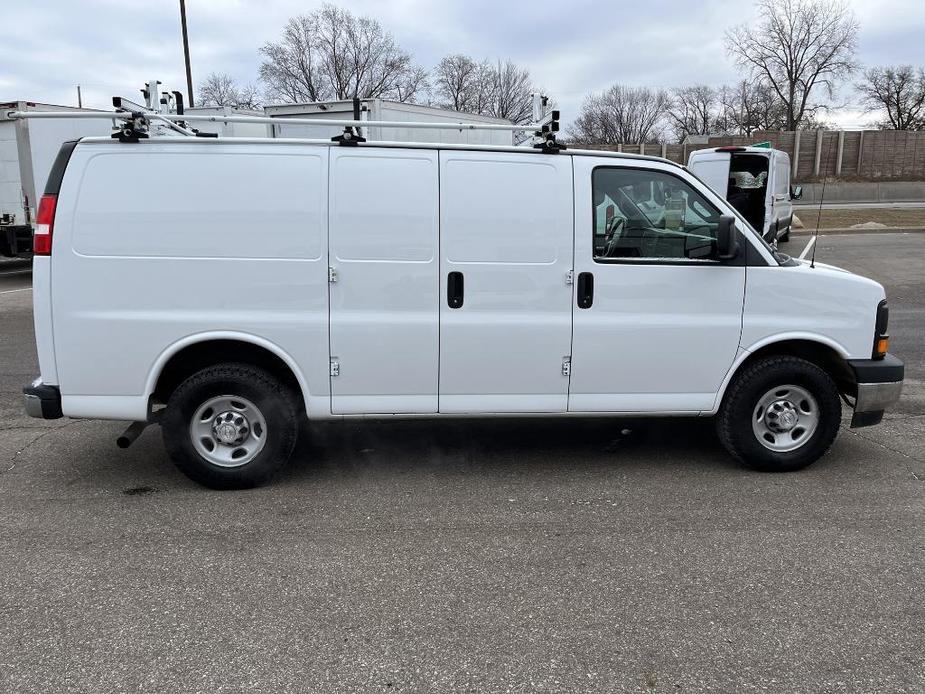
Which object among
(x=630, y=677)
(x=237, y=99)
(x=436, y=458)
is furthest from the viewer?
(x=237, y=99)

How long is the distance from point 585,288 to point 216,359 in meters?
2.35

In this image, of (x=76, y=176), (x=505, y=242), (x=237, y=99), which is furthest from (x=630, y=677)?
(x=237, y=99)

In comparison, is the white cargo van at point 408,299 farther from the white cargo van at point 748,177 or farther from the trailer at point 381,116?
the white cargo van at point 748,177

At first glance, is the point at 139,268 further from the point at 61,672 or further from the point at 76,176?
the point at 61,672

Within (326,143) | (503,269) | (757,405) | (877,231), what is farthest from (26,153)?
(877,231)

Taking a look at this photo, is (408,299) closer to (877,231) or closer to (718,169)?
(718,169)

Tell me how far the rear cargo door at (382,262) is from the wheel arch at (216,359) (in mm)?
323

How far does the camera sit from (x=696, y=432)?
596 centimetres

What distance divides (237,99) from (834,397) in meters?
66.9

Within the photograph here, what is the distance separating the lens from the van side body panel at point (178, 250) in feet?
14.5

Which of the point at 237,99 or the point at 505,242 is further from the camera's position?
the point at 237,99

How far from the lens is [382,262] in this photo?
455 cm

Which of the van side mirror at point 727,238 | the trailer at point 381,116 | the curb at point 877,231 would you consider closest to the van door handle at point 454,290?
the van side mirror at point 727,238

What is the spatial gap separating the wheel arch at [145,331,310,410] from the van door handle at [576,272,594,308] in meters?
1.78
